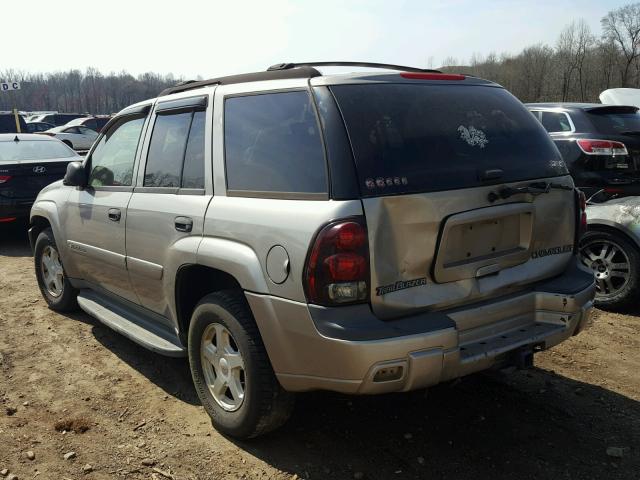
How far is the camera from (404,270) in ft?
8.58

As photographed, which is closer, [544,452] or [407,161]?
[407,161]

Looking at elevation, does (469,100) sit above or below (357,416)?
above

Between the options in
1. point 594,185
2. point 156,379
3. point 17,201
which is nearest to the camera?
point 156,379

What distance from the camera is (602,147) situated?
6938 millimetres

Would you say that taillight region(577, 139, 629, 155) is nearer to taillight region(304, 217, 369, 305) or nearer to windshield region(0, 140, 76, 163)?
taillight region(304, 217, 369, 305)

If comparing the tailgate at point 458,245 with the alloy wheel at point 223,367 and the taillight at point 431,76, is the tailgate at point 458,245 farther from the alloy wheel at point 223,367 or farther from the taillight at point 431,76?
the alloy wheel at point 223,367

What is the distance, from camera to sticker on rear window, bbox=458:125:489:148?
291 cm

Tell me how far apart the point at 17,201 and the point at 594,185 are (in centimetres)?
747

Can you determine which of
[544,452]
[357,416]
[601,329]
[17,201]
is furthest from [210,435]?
[17,201]

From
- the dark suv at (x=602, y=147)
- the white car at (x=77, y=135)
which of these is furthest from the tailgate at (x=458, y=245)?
the white car at (x=77, y=135)

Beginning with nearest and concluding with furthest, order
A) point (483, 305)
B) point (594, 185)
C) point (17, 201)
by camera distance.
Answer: point (483, 305)
point (594, 185)
point (17, 201)

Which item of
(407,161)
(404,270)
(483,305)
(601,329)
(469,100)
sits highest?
(469,100)

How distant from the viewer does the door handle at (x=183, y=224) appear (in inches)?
128

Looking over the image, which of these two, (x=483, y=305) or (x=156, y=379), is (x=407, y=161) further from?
(x=156, y=379)
